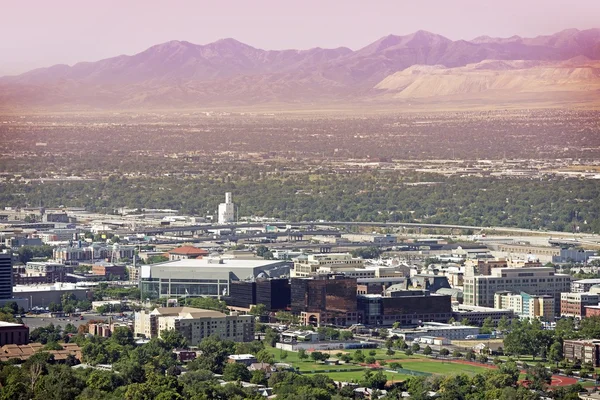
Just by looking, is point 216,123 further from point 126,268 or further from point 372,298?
point 372,298

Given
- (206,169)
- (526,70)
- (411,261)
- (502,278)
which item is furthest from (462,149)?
(502,278)

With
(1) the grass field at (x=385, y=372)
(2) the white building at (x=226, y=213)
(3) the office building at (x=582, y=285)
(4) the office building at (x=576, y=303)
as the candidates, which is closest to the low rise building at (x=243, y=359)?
(1) the grass field at (x=385, y=372)

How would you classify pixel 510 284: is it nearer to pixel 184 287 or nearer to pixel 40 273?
pixel 184 287

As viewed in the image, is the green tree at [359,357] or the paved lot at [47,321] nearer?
the green tree at [359,357]

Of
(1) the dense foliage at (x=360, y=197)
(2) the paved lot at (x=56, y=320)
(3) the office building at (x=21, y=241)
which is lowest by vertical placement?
(1) the dense foliage at (x=360, y=197)

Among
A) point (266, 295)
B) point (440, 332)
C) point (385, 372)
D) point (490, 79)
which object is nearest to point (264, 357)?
point (385, 372)

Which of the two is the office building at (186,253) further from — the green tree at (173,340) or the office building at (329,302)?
the green tree at (173,340)

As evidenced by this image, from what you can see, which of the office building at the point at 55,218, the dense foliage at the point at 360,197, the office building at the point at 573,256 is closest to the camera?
the office building at the point at 573,256
